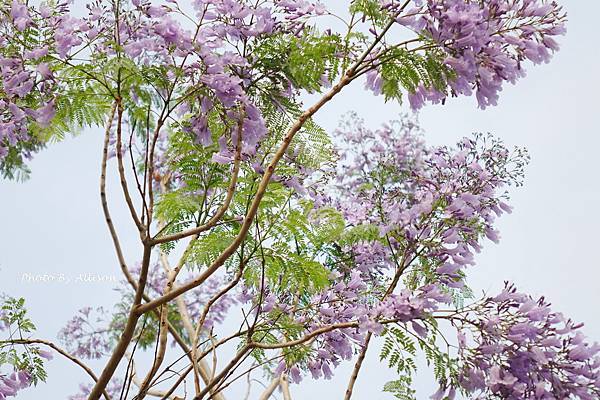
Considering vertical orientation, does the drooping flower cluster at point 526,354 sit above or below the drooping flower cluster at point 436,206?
below

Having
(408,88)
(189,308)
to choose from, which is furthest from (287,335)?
(189,308)

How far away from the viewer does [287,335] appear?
2256 mm

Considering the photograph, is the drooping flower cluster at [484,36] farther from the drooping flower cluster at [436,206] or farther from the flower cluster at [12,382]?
the flower cluster at [12,382]

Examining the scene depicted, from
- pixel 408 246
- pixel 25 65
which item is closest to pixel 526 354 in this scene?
pixel 408 246

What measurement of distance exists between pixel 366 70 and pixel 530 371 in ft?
2.89

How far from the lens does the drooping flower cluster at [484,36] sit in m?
1.58

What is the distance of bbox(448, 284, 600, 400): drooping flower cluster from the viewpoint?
183 centimetres

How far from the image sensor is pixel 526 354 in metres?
1.84

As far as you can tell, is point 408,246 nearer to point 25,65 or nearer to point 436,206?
point 436,206

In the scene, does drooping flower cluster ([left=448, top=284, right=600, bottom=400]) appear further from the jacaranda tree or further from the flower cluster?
the flower cluster

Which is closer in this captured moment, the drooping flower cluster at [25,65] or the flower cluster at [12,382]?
the drooping flower cluster at [25,65]

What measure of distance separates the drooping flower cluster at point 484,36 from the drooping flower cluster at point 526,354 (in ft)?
1.79

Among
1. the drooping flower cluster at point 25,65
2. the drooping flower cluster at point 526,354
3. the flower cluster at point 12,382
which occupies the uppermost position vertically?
the drooping flower cluster at point 25,65

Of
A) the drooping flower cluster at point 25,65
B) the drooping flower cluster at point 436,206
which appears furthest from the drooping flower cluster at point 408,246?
the drooping flower cluster at point 25,65
